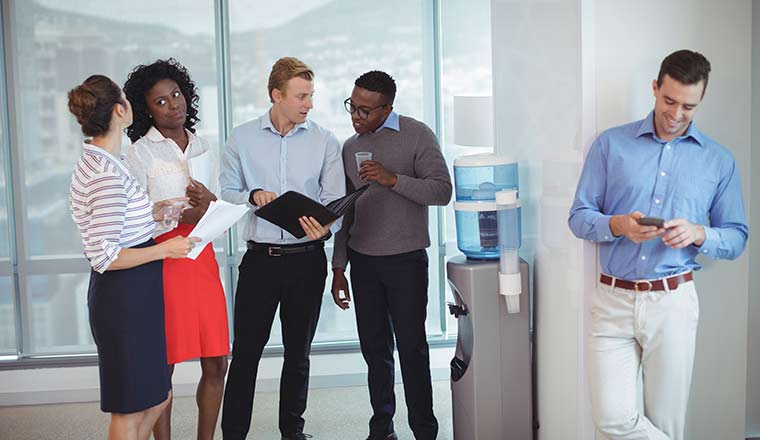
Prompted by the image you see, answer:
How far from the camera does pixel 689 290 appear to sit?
2.78 metres

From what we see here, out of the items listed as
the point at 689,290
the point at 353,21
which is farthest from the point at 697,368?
the point at 353,21

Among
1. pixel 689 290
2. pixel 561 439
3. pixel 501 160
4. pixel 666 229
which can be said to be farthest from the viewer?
pixel 501 160

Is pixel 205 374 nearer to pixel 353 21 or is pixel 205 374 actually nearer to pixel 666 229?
pixel 666 229

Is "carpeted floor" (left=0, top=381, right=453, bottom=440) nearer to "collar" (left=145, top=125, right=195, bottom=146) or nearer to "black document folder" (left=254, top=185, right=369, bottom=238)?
"black document folder" (left=254, top=185, right=369, bottom=238)

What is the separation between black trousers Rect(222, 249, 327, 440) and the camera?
3.70m

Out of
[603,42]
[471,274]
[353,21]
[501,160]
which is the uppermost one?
[353,21]

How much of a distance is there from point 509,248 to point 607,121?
0.80m

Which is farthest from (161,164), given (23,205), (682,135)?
(23,205)

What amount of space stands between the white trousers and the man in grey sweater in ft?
3.17

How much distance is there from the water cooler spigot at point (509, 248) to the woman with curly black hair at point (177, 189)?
122 centimetres

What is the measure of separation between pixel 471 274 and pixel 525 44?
3.35 feet

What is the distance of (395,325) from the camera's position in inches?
146

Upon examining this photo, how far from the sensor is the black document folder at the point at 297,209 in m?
3.32

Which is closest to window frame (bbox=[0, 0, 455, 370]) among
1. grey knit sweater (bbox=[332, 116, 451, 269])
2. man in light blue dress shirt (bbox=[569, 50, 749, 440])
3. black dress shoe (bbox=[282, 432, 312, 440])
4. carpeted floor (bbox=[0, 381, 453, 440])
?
carpeted floor (bbox=[0, 381, 453, 440])
